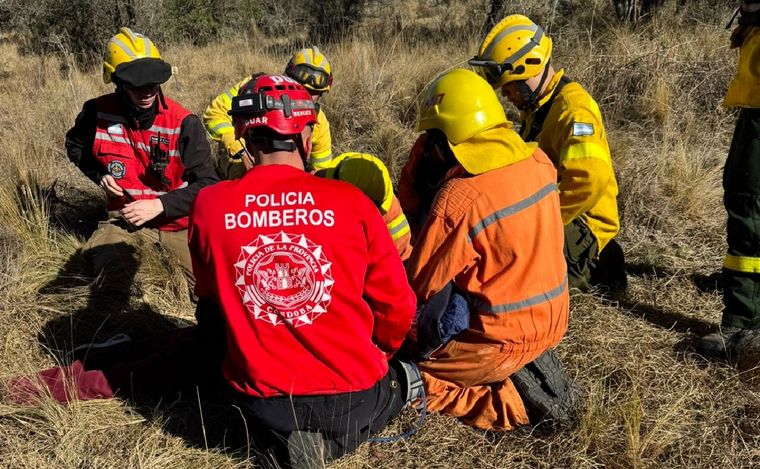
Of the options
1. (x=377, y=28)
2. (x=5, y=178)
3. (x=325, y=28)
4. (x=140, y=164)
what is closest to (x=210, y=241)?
(x=140, y=164)

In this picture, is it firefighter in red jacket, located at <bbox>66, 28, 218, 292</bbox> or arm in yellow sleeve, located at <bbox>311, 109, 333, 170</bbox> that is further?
arm in yellow sleeve, located at <bbox>311, 109, 333, 170</bbox>

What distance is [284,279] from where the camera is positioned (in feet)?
6.65

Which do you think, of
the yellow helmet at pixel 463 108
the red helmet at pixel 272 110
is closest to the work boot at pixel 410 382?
the yellow helmet at pixel 463 108

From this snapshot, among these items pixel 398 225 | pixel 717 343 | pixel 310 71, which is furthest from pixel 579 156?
pixel 310 71

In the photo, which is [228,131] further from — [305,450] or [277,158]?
[305,450]

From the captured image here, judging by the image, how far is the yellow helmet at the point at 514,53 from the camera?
3557mm

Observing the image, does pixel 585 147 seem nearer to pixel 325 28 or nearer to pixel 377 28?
pixel 377 28

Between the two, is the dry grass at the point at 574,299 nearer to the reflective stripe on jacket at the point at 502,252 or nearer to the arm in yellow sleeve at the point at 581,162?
the reflective stripe on jacket at the point at 502,252

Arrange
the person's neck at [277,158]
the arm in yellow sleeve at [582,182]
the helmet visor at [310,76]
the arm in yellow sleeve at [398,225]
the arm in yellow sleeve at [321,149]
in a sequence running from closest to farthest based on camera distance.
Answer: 1. the person's neck at [277,158]
2. the arm in yellow sleeve at [398,225]
3. the arm in yellow sleeve at [582,182]
4. the helmet visor at [310,76]
5. the arm in yellow sleeve at [321,149]

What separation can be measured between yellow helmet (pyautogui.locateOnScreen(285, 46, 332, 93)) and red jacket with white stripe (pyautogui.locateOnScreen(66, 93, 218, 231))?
101cm

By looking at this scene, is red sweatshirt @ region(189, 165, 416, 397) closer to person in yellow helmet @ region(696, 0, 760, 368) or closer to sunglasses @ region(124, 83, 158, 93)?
sunglasses @ region(124, 83, 158, 93)

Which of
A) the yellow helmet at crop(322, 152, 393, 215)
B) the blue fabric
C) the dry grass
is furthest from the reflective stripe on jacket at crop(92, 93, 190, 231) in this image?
the blue fabric

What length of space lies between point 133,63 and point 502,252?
247 centimetres

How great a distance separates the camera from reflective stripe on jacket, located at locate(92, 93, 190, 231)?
385 centimetres
